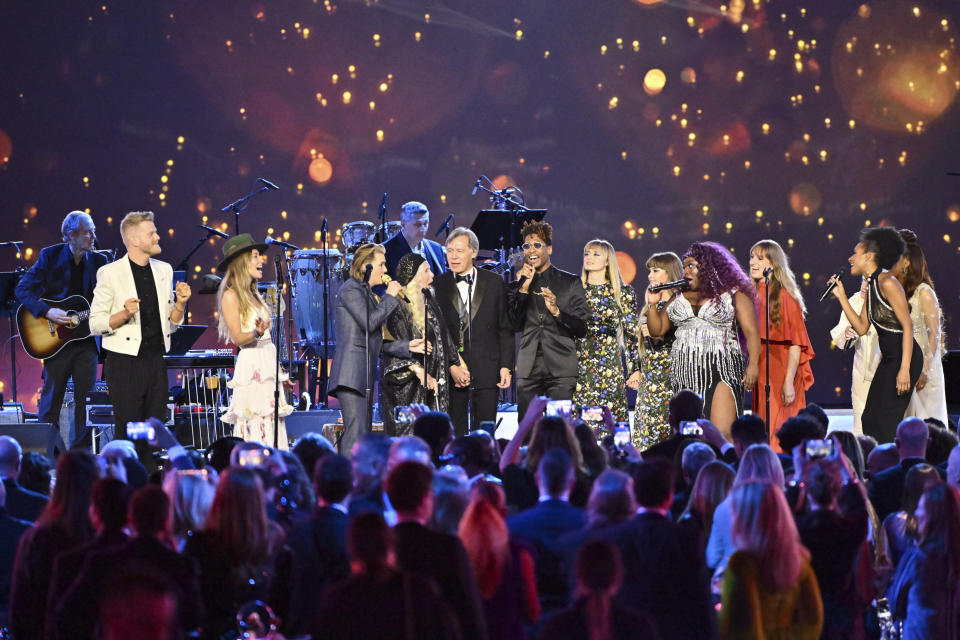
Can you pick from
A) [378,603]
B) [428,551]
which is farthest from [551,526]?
[378,603]

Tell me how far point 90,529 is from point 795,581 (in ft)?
7.11

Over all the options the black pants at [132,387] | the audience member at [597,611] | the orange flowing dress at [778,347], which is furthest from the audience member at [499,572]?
the orange flowing dress at [778,347]

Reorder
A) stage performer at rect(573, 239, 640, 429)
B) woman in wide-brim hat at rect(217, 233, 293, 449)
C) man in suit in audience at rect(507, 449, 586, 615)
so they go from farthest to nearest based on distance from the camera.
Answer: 1. stage performer at rect(573, 239, 640, 429)
2. woman in wide-brim hat at rect(217, 233, 293, 449)
3. man in suit in audience at rect(507, 449, 586, 615)

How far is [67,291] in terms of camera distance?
7.97 meters

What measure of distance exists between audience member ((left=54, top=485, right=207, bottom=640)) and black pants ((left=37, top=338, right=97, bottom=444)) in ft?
16.8

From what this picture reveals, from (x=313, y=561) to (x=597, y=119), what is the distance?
10.0 meters

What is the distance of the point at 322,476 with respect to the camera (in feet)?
11.4

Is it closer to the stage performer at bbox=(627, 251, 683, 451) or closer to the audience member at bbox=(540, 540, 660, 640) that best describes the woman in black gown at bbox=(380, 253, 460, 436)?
the stage performer at bbox=(627, 251, 683, 451)

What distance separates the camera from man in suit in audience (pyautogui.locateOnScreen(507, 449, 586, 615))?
3.41m

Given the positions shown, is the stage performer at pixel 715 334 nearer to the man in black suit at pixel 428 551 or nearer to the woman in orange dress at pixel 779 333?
the woman in orange dress at pixel 779 333

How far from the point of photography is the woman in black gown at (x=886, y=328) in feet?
24.1

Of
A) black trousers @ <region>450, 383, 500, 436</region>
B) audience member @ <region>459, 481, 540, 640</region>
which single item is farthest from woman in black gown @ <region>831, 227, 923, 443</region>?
audience member @ <region>459, 481, 540, 640</region>

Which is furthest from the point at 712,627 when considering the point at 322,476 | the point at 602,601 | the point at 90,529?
the point at 90,529

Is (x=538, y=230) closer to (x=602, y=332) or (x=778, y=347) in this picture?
(x=602, y=332)
